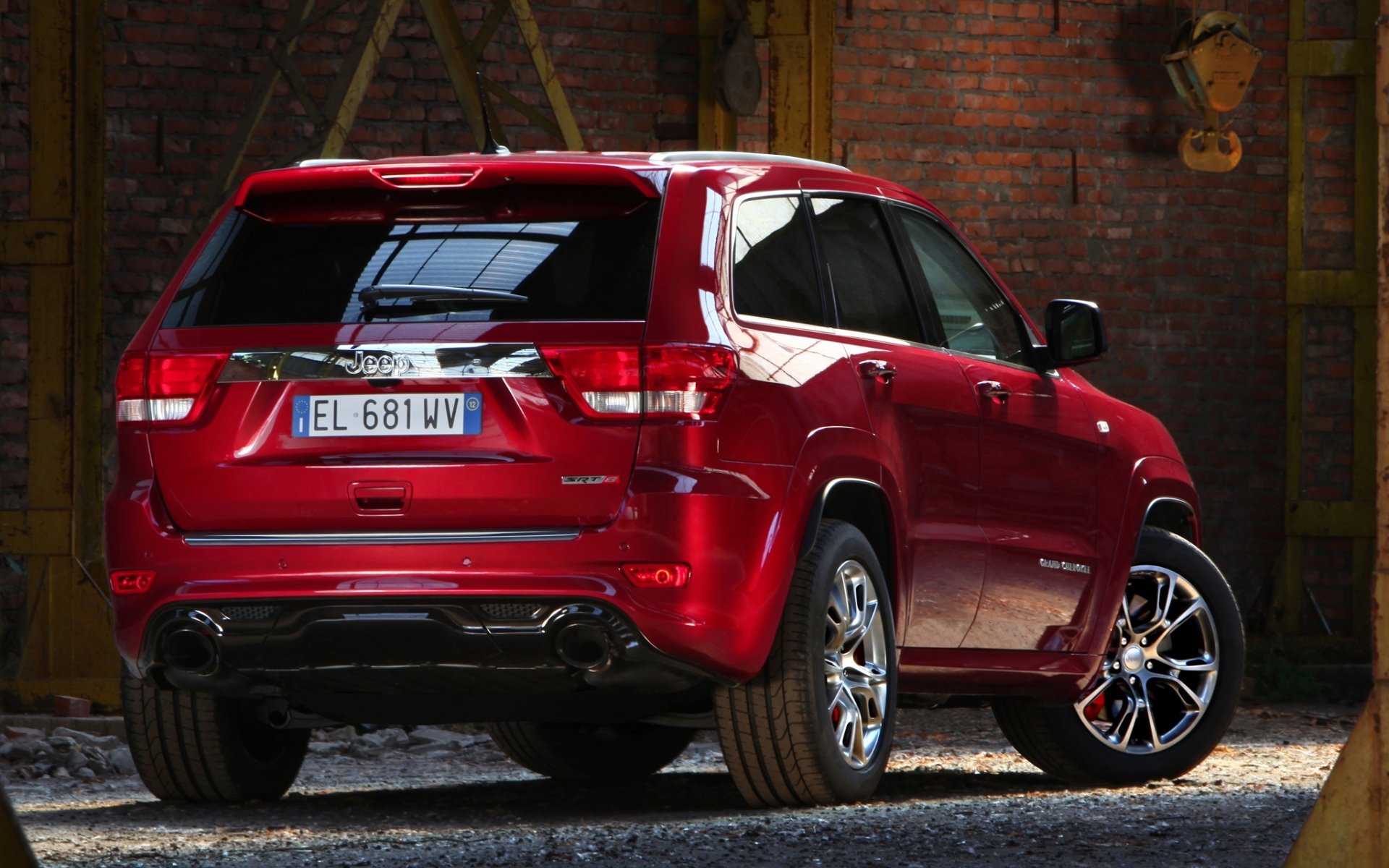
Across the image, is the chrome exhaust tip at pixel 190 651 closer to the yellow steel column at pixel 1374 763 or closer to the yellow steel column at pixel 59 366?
the yellow steel column at pixel 1374 763

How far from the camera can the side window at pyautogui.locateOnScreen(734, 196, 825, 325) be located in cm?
532

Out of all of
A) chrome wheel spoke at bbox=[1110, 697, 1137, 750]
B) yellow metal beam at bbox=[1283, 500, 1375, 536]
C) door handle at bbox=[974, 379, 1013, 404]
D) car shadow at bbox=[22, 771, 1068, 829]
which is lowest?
car shadow at bbox=[22, 771, 1068, 829]

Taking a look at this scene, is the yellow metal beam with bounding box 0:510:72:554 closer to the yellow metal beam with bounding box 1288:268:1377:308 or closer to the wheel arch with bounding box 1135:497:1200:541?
the wheel arch with bounding box 1135:497:1200:541

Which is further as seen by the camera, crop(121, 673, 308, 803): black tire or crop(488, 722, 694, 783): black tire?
crop(488, 722, 694, 783): black tire

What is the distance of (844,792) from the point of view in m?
5.43

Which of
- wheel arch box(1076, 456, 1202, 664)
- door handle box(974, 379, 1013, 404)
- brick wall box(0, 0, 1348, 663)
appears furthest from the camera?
brick wall box(0, 0, 1348, 663)

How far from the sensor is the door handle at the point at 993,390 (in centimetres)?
619

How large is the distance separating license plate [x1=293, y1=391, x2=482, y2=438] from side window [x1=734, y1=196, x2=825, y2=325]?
2.40 ft

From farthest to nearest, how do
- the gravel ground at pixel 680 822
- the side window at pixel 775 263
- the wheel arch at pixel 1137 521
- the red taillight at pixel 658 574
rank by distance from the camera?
the wheel arch at pixel 1137 521 → the side window at pixel 775 263 → the red taillight at pixel 658 574 → the gravel ground at pixel 680 822

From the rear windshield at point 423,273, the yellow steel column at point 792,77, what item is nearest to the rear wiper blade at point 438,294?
the rear windshield at point 423,273

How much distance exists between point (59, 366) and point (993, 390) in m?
5.49

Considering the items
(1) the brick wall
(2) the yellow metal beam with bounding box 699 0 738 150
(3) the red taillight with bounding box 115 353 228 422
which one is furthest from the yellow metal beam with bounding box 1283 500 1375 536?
(3) the red taillight with bounding box 115 353 228 422

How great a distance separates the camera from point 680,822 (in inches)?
209

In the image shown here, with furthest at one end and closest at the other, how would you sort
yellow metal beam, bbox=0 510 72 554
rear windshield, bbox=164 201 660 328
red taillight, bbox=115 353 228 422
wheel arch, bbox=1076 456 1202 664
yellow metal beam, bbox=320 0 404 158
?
yellow metal beam, bbox=0 510 72 554
yellow metal beam, bbox=320 0 404 158
wheel arch, bbox=1076 456 1202 664
red taillight, bbox=115 353 228 422
rear windshield, bbox=164 201 660 328
